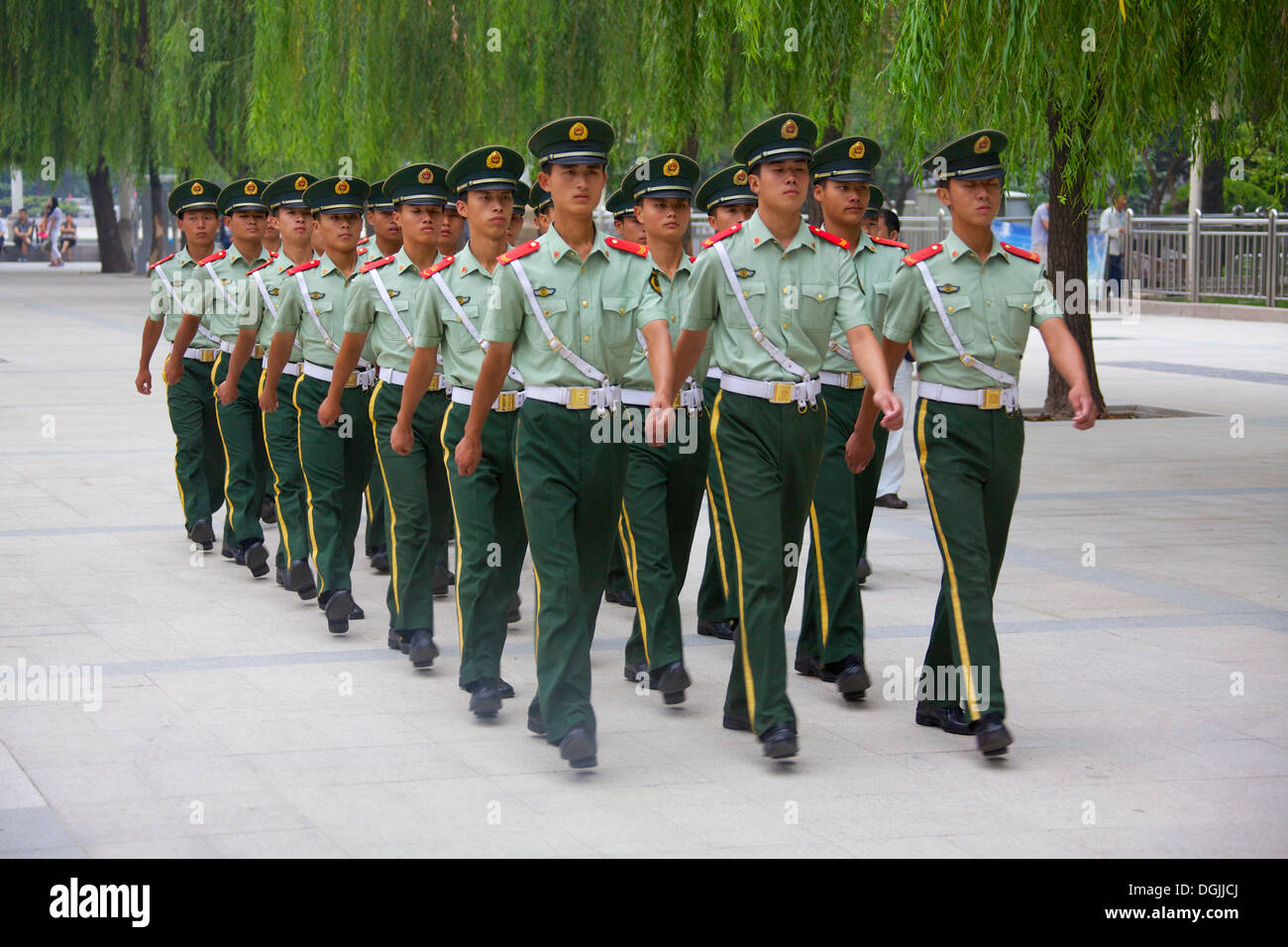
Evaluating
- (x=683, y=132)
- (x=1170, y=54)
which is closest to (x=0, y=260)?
(x=683, y=132)

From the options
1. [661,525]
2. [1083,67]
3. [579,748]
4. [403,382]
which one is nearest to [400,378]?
[403,382]

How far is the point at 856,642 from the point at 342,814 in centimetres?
228

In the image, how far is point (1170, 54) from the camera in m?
9.95

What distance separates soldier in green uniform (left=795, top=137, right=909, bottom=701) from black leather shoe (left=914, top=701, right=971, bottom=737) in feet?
1.20

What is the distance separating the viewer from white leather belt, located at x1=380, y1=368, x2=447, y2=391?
7512 mm

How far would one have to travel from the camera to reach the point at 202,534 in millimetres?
9680

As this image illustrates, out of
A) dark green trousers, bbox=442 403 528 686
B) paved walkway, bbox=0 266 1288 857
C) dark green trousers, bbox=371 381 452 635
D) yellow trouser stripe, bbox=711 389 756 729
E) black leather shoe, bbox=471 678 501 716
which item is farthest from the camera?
dark green trousers, bbox=371 381 452 635

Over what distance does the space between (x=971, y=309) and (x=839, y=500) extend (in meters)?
1.18

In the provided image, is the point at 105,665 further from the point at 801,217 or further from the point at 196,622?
the point at 801,217

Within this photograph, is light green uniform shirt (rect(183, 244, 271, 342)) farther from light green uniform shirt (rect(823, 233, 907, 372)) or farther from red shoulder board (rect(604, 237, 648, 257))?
red shoulder board (rect(604, 237, 648, 257))

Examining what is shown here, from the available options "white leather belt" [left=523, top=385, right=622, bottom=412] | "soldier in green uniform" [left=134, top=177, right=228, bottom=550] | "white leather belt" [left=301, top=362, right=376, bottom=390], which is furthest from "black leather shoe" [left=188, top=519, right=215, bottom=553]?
"white leather belt" [left=523, top=385, right=622, bottom=412]

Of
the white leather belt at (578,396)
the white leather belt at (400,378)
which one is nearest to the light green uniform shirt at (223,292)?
the white leather belt at (400,378)

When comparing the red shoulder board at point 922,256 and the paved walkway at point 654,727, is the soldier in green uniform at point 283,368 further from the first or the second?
the red shoulder board at point 922,256

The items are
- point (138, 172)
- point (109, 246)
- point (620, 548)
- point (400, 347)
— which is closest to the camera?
point (400, 347)
